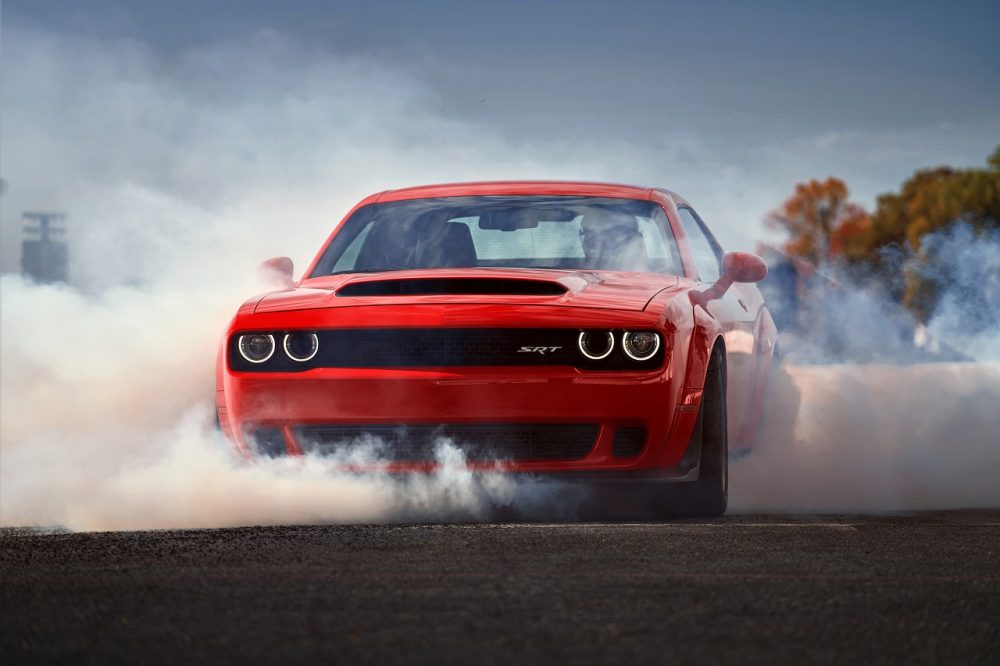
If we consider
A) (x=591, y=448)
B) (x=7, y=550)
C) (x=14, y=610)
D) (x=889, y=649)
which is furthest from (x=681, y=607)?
(x=7, y=550)

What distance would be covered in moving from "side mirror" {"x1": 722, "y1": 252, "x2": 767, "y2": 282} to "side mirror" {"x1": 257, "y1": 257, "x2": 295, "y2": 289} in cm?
182

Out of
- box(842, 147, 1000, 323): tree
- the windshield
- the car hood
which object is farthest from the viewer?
box(842, 147, 1000, 323): tree

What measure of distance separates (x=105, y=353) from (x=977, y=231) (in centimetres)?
5544

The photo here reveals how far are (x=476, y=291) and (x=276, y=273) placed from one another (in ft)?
4.08

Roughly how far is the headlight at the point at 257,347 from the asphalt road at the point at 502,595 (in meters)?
0.71

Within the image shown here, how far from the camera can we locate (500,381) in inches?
236

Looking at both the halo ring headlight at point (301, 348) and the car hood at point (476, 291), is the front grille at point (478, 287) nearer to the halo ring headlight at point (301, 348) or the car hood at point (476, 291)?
the car hood at point (476, 291)

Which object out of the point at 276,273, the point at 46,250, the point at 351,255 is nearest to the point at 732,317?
the point at 351,255

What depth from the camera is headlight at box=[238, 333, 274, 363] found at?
626 centimetres

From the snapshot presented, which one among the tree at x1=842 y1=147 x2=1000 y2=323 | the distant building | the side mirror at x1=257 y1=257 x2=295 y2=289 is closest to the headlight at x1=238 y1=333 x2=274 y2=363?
the side mirror at x1=257 y1=257 x2=295 y2=289

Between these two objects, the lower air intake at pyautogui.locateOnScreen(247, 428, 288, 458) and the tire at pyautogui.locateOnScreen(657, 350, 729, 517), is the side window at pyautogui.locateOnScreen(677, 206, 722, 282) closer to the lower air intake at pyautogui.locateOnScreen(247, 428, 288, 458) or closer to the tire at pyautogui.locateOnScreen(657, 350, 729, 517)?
the tire at pyautogui.locateOnScreen(657, 350, 729, 517)

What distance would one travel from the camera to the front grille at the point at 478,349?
6043mm

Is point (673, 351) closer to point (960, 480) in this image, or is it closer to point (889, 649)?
point (889, 649)

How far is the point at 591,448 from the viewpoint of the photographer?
6.04 meters
